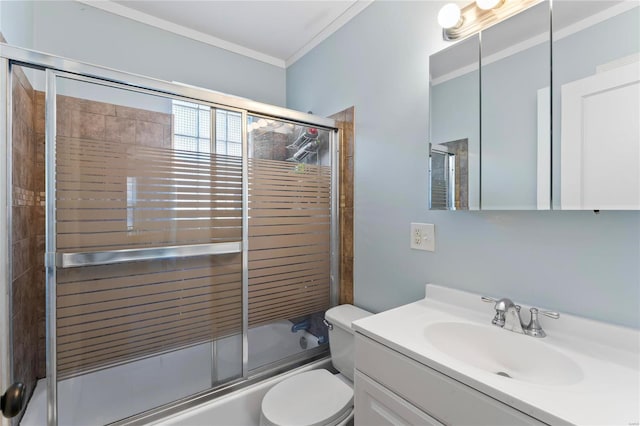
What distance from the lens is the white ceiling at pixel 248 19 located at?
185cm

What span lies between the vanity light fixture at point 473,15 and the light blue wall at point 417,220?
0.12 meters

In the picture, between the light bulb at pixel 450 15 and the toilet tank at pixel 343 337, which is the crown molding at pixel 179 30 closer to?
the light bulb at pixel 450 15

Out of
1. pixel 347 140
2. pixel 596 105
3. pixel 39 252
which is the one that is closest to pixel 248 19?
pixel 347 140

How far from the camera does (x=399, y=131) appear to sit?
1.58 metres

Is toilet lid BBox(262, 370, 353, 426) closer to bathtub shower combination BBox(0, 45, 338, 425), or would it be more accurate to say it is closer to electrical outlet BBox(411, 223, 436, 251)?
bathtub shower combination BBox(0, 45, 338, 425)

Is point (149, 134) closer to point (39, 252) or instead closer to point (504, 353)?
point (39, 252)

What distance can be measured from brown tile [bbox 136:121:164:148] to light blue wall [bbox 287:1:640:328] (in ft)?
3.70

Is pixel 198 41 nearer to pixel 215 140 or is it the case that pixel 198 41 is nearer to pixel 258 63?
pixel 258 63

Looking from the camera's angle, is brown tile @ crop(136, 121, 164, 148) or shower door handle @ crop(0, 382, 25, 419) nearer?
shower door handle @ crop(0, 382, 25, 419)

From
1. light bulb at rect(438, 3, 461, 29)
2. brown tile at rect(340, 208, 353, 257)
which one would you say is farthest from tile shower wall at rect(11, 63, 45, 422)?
light bulb at rect(438, 3, 461, 29)

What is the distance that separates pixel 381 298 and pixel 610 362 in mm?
993

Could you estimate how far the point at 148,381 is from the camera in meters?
1.44

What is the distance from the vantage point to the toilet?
4.18ft

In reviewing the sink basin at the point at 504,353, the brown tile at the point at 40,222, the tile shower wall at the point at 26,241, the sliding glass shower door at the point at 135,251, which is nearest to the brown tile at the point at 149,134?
the sliding glass shower door at the point at 135,251
